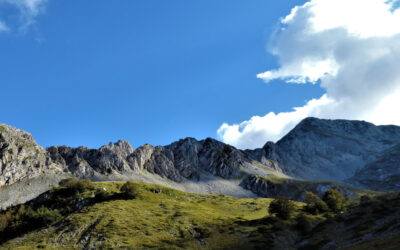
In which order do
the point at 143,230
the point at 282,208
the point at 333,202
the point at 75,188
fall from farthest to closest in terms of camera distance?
the point at 75,188
the point at 333,202
the point at 282,208
the point at 143,230

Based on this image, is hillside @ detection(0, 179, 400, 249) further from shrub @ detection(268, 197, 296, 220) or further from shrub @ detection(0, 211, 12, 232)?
shrub @ detection(268, 197, 296, 220)

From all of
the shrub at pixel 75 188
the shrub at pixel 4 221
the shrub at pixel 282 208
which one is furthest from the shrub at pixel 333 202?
the shrub at pixel 4 221

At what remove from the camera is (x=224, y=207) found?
131m

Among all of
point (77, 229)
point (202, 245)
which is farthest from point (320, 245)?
point (77, 229)

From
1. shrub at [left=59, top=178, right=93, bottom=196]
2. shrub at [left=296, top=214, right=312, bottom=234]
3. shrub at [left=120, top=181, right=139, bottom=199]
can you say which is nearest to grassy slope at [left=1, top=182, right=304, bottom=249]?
shrub at [left=296, top=214, right=312, bottom=234]

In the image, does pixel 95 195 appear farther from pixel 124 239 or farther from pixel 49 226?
pixel 124 239

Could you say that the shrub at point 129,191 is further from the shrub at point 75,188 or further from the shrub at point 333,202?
the shrub at point 333,202

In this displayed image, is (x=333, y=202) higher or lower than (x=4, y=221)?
lower

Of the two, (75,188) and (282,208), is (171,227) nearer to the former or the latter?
(282,208)

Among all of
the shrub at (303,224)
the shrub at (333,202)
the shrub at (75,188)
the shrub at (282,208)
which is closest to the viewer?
the shrub at (303,224)

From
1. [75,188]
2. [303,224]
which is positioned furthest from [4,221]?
[303,224]

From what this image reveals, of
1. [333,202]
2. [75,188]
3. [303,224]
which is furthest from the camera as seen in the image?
[75,188]

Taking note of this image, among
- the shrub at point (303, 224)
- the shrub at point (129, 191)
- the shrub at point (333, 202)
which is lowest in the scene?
the shrub at point (303, 224)

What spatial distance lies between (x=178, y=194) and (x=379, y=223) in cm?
9555
